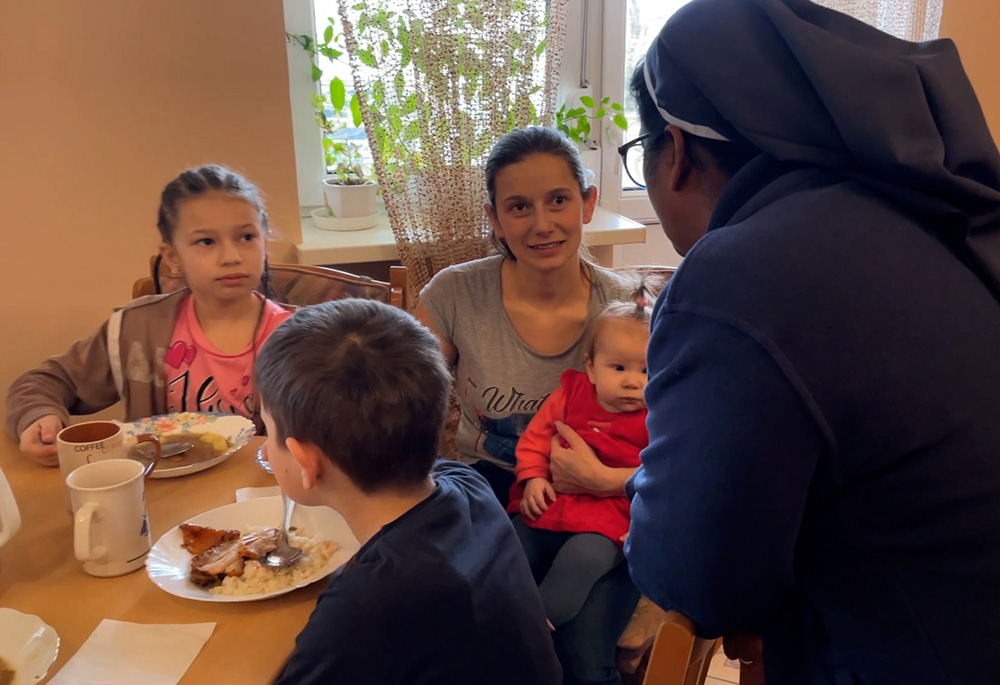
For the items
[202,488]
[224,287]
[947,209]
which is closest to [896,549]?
[947,209]

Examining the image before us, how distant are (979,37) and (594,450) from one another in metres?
2.75

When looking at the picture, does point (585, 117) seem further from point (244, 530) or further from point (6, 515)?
point (6, 515)

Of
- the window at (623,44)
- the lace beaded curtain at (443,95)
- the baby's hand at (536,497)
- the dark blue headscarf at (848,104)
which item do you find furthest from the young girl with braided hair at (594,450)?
the window at (623,44)

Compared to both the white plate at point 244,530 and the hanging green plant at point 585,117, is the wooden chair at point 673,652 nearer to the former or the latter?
the white plate at point 244,530

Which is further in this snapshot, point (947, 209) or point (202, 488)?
point (202, 488)

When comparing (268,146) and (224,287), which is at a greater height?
(268,146)

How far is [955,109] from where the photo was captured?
0.82 meters

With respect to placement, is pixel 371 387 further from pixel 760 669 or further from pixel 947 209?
pixel 947 209

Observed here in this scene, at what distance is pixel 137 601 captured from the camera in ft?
2.97

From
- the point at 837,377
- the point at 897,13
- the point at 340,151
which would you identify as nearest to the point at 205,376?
the point at 340,151

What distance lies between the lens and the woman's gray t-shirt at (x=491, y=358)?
1684mm

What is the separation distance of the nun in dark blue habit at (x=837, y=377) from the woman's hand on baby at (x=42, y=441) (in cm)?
97

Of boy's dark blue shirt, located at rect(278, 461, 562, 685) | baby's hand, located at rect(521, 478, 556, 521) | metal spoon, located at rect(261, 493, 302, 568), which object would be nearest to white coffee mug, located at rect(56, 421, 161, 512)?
metal spoon, located at rect(261, 493, 302, 568)

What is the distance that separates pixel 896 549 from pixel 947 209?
35 centimetres
